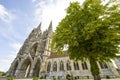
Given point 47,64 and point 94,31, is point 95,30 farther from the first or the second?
point 47,64

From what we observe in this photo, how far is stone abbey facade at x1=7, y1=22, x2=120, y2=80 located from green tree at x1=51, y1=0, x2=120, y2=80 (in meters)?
18.5

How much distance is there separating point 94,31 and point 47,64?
29.7 m

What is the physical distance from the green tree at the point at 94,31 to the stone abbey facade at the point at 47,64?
1846 centimetres

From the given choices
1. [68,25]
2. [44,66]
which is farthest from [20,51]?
[68,25]

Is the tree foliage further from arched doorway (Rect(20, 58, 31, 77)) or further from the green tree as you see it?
arched doorway (Rect(20, 58, 31, 77))

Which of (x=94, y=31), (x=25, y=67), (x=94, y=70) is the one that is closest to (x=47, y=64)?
(x=25, y=67)

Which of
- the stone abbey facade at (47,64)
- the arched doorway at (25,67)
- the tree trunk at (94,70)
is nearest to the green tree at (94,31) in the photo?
the tree trunk at (94,70)

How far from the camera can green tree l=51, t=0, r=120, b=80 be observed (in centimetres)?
1053

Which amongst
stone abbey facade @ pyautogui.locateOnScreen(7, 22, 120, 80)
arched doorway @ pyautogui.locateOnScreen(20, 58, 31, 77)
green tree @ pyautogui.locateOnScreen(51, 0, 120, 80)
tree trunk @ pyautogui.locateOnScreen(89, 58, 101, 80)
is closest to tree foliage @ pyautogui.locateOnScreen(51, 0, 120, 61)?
green tree @ pyautogui.locateOnScreen(51, 0, 120, 80)

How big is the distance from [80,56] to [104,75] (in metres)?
18.7

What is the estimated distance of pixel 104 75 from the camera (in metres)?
27.1

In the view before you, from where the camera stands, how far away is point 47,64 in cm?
3759

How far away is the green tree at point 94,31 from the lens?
10531 millimetres

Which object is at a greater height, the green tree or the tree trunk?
the green tree
